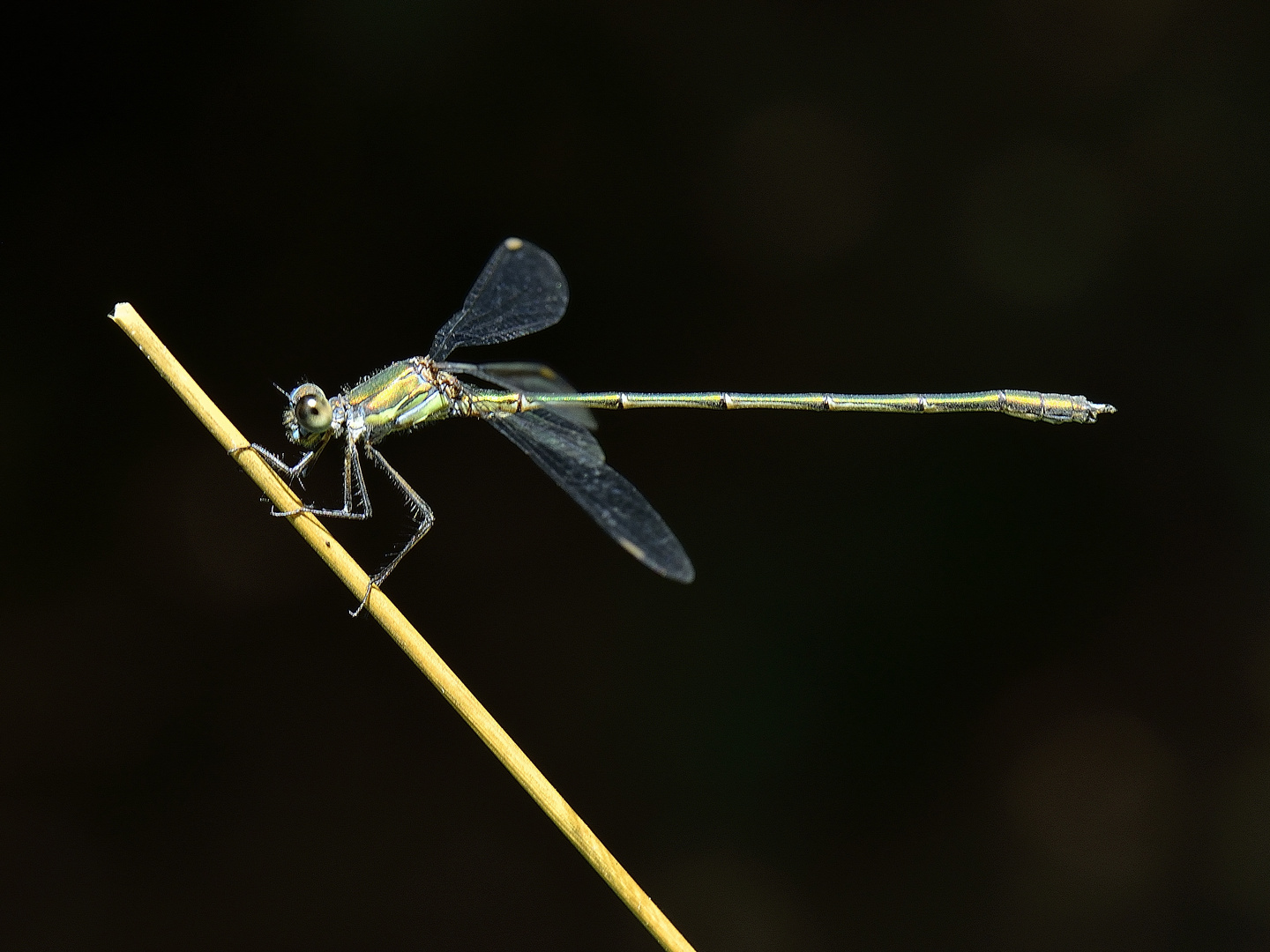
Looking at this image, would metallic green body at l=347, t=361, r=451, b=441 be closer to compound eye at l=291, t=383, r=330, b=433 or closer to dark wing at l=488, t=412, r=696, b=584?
compound eye at l=291, t=383, r=330, b=433

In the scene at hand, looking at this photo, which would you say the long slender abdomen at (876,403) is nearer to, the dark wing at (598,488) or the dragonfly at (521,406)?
A: the dragonfly at (521,406)

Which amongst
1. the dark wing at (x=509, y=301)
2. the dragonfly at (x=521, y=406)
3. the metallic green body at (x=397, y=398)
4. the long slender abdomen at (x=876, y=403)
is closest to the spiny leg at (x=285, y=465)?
the dragonfly at (x=521, y=406)

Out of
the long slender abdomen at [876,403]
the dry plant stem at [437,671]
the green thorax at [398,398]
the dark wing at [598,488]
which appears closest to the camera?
the dry plant stem at [437,671]

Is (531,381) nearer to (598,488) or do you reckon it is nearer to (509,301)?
(509,301)

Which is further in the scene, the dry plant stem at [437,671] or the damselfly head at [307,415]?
the damselfly head at [307,415]

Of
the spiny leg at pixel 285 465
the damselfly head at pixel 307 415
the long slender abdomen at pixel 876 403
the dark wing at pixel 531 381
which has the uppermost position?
the damselfly head at pixel 307 415

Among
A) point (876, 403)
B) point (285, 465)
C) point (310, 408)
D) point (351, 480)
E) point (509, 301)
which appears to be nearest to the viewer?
point (285, 465)

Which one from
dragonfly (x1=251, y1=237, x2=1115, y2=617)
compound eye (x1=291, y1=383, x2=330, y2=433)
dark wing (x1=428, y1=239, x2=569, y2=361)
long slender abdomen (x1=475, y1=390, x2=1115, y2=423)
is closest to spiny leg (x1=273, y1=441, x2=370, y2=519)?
dragonfly (x1=251, y1=237, x2=1115, y2=617)

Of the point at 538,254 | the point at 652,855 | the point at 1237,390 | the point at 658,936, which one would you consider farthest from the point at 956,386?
the point at 658,936

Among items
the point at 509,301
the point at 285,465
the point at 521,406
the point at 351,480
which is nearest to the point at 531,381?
the point at 521,406
